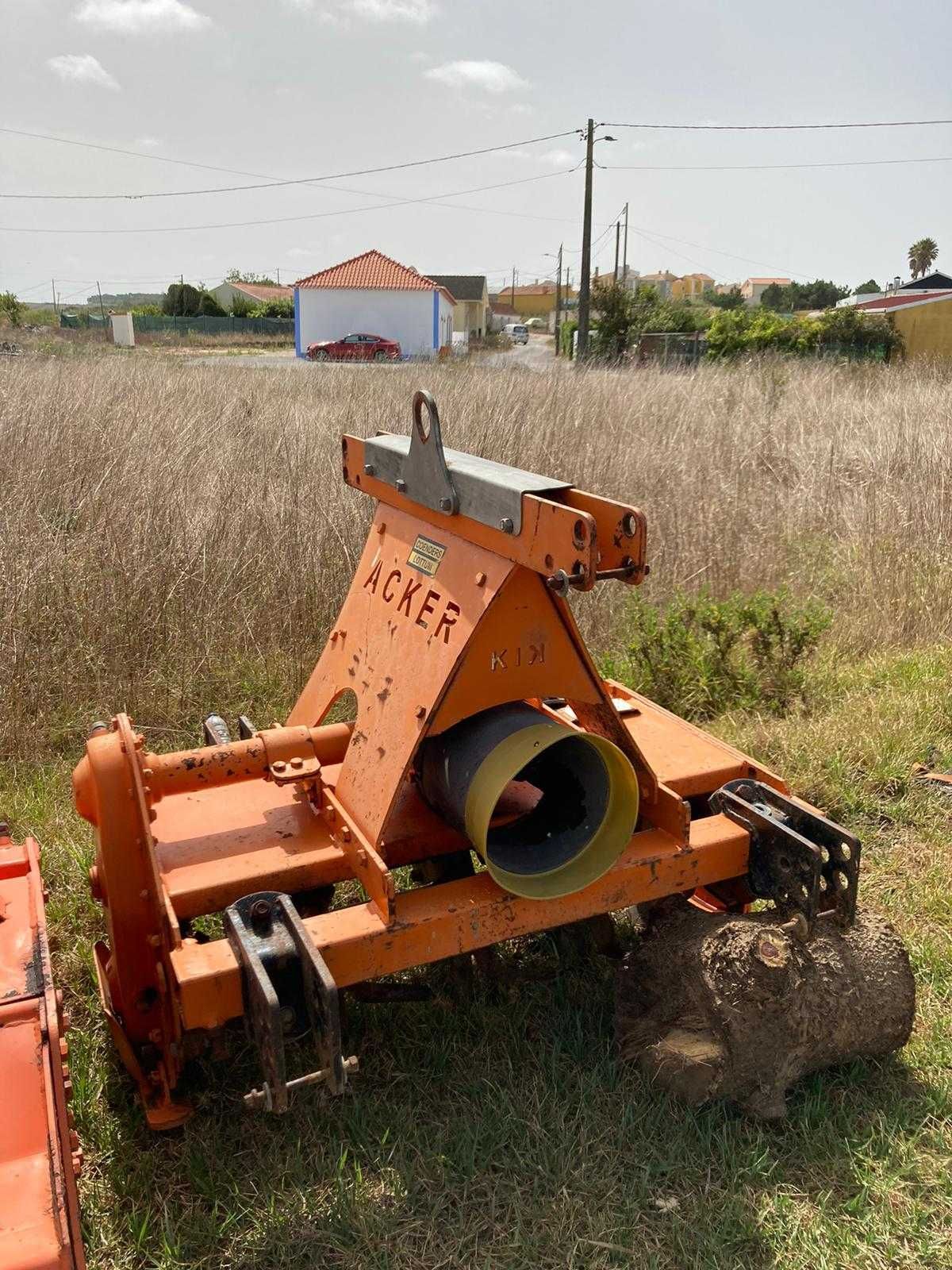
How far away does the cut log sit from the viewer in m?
2.01

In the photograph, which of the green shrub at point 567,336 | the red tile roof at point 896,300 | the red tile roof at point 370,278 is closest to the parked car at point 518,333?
the red tile roof at point 370,278

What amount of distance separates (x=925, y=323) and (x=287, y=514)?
83.9 feet

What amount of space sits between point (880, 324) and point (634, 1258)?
2719cm

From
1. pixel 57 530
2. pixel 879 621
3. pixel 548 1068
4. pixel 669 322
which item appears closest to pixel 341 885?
pixel 548 1068

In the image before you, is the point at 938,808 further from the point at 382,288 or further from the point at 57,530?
the point at 382,288

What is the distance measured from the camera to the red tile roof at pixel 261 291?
189ft

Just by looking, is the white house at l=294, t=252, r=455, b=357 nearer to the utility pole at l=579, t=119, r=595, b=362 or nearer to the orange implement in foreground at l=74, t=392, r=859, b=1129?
the utility pole at l=579, t=119, r=595, b=362

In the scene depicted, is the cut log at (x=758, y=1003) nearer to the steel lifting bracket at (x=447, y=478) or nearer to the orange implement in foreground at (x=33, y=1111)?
the steel lifting bracket at (x=447, y=478)

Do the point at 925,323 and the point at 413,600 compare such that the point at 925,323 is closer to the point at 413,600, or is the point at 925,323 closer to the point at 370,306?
the point at 370,306

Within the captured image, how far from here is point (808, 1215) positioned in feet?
6.24

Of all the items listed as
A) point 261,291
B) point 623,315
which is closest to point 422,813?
point 623,315

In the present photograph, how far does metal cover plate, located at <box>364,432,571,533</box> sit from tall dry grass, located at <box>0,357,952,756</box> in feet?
6.32

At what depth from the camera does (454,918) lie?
75.4 inches

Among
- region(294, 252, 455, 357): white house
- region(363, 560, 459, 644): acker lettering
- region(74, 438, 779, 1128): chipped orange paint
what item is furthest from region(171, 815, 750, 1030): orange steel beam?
region(294, 252, 455, 357): white house
